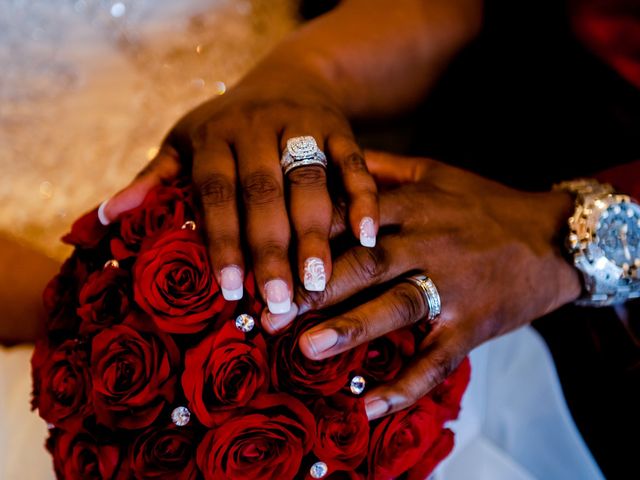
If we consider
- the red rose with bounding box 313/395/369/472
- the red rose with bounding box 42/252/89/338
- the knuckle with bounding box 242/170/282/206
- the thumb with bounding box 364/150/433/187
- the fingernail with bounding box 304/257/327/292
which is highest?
the knuckle with bounding box 242/170/282/206

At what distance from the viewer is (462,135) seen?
4.68 ft

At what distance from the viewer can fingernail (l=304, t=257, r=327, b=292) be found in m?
0.61

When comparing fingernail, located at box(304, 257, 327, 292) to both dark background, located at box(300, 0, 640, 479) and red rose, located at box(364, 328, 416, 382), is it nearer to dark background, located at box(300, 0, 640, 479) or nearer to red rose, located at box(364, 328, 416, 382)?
red rose, located at box(364, 328, 416, 382)

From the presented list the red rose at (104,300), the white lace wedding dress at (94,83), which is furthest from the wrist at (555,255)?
the white lace wedding dress at (94,83)

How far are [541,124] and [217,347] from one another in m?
1.04

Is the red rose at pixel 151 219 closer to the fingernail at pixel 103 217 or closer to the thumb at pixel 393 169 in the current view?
the fingernail at pixel 103 217

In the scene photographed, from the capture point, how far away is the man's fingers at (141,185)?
0.72 m

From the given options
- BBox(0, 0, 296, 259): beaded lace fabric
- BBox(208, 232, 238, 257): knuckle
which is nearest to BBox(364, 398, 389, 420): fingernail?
BBox(208, 232, 238, 257): knuckle

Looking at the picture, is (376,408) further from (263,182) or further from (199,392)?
(263,182)

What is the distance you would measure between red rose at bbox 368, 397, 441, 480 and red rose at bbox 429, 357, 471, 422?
0.04 meters

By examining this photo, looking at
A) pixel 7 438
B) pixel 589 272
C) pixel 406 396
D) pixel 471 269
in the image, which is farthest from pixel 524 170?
pixel 7 438

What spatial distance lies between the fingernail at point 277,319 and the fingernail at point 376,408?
133 mm

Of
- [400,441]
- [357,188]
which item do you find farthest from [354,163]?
[400,441]

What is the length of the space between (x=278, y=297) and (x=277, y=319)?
0.02 metres
